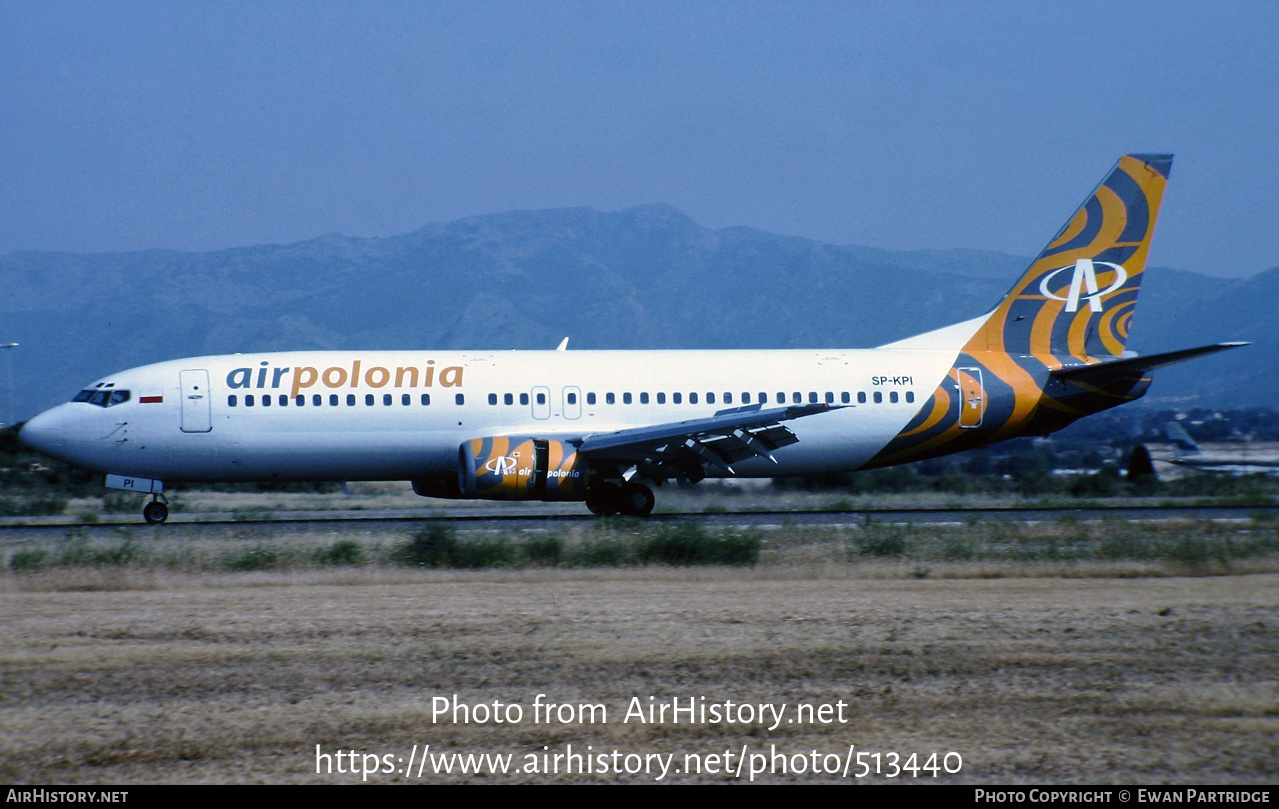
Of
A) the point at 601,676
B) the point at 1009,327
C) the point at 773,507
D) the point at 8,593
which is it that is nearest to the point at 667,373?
the point at 773,507

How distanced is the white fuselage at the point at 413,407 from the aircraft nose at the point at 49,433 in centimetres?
3

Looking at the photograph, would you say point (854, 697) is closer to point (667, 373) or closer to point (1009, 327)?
point (667, 373)

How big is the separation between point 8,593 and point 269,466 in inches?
398

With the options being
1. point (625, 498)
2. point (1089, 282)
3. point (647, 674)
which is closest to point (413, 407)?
point (625, 498)

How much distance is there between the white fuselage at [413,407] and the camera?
81.5ft

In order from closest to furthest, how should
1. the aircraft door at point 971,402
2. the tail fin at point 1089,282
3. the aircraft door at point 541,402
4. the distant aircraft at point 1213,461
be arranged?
the aircraft door at point 541,402 < the aircraft door at point 971,402 < the tail fin at point 1089,282 < the distant aircraft at point 1213,461

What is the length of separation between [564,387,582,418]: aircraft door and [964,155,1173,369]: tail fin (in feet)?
29.2

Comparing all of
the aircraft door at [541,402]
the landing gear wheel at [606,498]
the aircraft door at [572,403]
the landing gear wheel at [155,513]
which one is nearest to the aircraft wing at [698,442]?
the aircraft door at [572,403]

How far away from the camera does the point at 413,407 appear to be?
82.8 feet

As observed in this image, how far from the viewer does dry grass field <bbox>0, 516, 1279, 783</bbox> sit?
7.71 meters

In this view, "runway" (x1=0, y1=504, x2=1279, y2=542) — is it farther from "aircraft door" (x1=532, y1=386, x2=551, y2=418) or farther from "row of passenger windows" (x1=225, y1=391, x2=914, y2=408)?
"row of passenger windows" (x1=225, y1=391, x2=914, y2=408)

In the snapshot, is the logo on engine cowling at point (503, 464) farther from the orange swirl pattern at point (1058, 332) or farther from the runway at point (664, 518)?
the orange swirl pattern at point (1058, 332)

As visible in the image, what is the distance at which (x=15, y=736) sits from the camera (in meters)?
8.28

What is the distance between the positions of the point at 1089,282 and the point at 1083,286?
0.18 meters
